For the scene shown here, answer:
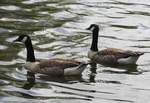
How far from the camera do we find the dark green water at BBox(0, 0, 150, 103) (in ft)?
56.1

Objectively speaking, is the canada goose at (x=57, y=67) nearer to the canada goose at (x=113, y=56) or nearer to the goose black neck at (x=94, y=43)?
the canada goose at (x=113, y=56)

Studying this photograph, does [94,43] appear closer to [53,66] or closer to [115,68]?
[115,68]

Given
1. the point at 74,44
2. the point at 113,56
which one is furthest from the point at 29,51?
the point at 74,44

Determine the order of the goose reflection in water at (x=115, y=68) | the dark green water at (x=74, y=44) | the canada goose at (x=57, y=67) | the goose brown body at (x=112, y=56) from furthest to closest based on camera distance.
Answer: the goose brown body at (x=112, y=56)
the goose reflection in water at (x=115, y=68)
the canada goose at (x=57, y=67)
the dark green water at (x=74, y=44)

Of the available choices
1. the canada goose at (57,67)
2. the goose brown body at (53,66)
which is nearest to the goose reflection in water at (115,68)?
the canada goose at (57,67)

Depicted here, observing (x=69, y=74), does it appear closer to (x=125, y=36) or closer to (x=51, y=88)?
(x=51, y=88)

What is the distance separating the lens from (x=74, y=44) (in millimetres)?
22516

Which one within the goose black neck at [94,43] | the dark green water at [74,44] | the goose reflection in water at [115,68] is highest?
the goose black neck at [94,43]

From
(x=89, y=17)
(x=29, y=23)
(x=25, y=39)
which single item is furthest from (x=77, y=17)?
(x=25, y=39)

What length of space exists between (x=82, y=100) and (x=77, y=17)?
10.7 m

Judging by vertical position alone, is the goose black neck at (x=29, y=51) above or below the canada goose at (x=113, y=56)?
above

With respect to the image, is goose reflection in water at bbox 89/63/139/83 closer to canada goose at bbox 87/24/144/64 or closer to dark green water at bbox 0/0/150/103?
dark green water at bbox 0/0/150/103

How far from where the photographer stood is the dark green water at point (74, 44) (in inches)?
674

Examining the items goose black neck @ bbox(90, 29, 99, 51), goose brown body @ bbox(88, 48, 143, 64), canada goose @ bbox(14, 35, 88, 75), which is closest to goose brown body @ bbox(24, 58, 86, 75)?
canada goose @ bbox(14, 35, 88, 75)
